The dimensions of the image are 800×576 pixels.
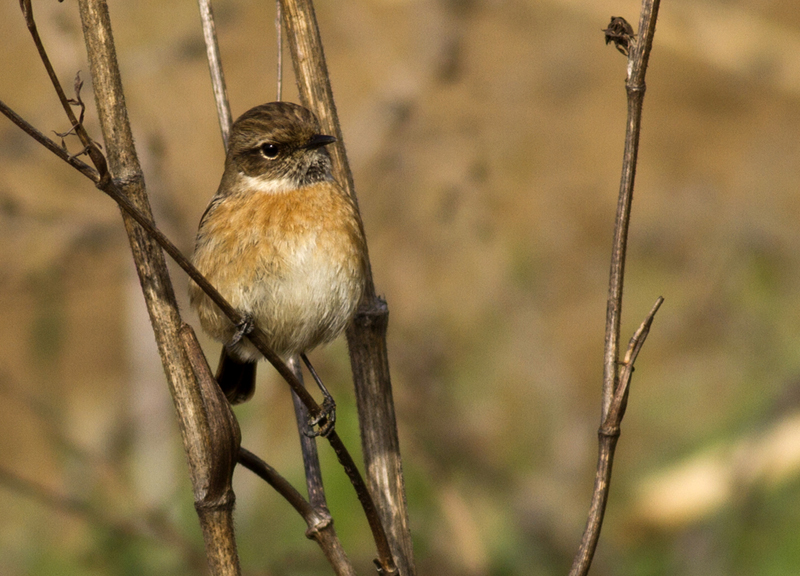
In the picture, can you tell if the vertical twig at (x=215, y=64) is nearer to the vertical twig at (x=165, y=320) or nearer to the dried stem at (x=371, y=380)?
the dried stem at (x=371, y=380)

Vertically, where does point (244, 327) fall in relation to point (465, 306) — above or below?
below

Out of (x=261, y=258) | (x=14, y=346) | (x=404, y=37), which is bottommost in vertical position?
(x=261, y=258)

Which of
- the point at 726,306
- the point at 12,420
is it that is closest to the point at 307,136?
the point at 726,306

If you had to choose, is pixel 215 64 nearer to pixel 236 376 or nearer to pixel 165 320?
pixel 165 320

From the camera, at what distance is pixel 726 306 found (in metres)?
6.66

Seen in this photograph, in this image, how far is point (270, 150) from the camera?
3.79 m

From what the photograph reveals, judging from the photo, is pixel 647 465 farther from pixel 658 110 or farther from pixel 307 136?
pixel 658 110

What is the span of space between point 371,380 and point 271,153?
1460 millimetres

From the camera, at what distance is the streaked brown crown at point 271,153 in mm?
3701

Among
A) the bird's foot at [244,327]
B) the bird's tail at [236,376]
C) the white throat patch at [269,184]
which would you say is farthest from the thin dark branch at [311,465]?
the bird's tail at [236,376]

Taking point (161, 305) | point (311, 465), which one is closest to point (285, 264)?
point (311, 465)

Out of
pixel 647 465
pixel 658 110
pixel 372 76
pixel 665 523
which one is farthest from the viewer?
pixel 658 110

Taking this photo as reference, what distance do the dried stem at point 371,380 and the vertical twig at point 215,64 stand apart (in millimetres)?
235

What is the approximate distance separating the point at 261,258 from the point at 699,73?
9702 mm
